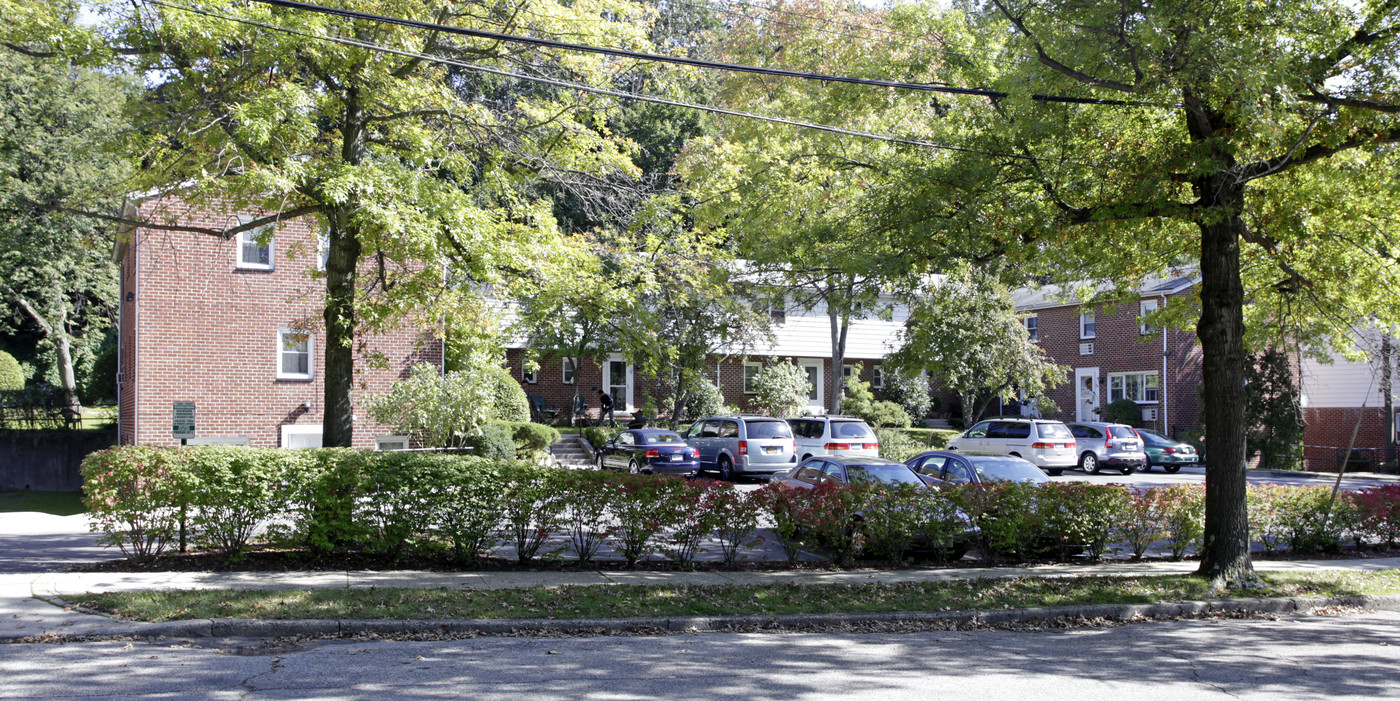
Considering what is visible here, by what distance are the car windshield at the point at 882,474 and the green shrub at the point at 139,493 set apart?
28.5 ft

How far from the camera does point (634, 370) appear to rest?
36562mm

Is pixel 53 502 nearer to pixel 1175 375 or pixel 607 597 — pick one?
pixel 607 597

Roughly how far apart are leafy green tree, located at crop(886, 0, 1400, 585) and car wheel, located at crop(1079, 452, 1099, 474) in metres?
14.6

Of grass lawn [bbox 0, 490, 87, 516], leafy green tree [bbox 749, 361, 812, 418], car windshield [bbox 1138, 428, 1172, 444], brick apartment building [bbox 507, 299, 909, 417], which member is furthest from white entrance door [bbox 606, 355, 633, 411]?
grass lawn [bbox 0, 490, 87, 516]

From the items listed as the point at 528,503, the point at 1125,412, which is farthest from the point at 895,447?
the point at 528,503

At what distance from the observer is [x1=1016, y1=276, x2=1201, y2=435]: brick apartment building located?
113 feet

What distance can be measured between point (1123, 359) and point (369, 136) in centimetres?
3286

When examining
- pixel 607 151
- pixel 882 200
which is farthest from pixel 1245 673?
pixel 607 151

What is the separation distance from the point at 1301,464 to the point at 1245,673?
2937 cm

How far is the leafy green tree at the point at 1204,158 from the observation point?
9.91 m

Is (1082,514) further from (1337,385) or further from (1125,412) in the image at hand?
(1337,385)

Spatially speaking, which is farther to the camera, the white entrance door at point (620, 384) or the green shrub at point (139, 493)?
the white entrance door at point (620, 384)

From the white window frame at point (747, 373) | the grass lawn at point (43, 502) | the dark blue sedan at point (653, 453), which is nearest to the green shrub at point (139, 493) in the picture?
the grass lawn at point (43, 502)

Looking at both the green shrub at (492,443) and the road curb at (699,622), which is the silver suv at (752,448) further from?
the road curb at (699,622)
